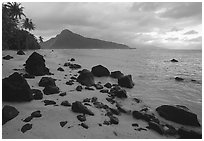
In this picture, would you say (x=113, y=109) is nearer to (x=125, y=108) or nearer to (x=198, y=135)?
(x=125, y=108)

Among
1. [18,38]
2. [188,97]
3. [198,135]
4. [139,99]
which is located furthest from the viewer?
[18,38]

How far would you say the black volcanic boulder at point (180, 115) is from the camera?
1099cm

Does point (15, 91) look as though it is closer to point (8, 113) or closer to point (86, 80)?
point (8, 113)

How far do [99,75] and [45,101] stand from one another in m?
9.84

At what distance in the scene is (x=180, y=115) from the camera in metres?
11.1

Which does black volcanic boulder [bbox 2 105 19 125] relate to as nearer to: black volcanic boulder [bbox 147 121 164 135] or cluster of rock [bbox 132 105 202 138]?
cluster of rock [bbox 132 105 202 138]

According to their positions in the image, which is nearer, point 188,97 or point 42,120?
point 42,120

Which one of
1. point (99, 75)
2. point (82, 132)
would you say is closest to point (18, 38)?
point (99, 75)

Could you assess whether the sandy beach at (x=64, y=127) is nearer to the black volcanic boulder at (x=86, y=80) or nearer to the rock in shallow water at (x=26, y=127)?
the rock in shallow water at (x=26, y=127)

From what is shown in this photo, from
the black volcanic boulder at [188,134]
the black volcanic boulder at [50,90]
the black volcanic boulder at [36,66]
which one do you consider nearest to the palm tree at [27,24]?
the black volcanic boulder at [36,66]

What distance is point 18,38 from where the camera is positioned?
51.1m

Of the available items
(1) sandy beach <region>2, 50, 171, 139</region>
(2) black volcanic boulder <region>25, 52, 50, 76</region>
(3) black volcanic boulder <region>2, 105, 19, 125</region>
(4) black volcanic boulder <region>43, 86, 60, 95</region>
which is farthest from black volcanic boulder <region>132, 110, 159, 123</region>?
(2) black volcanic boulder <region>25, 52, 50, 76</region>

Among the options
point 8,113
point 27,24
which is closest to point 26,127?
point 8,113

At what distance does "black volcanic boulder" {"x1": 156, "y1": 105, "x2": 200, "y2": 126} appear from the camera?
1099cm
